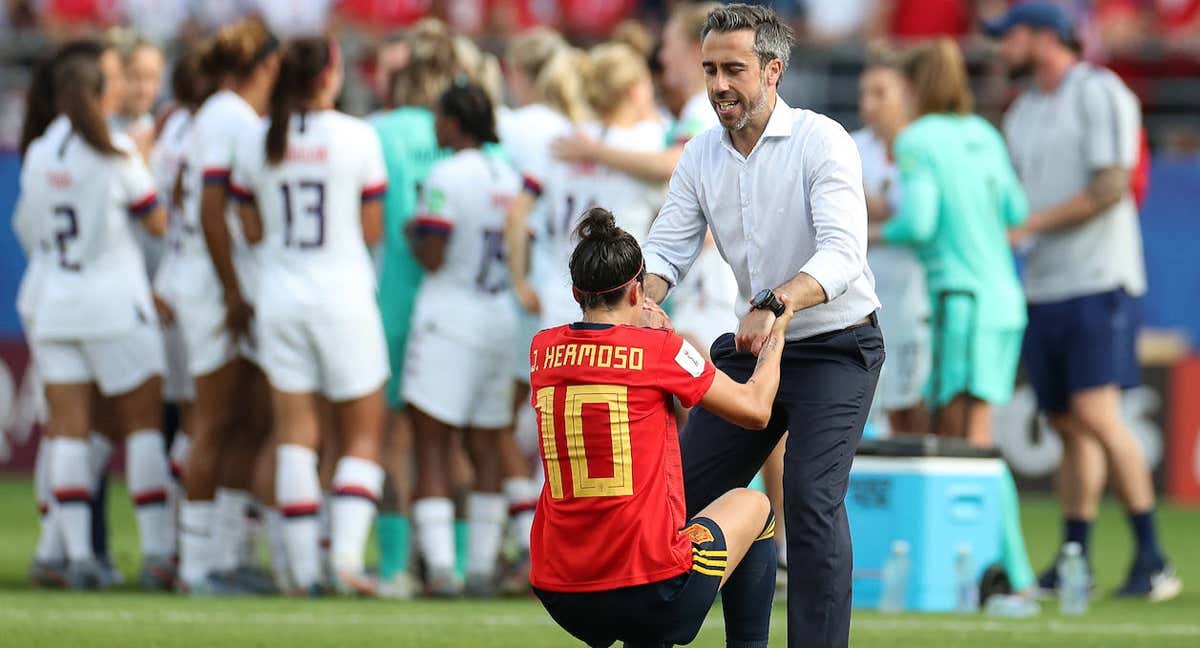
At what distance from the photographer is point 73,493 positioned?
945 centimetres

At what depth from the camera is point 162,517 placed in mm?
9781

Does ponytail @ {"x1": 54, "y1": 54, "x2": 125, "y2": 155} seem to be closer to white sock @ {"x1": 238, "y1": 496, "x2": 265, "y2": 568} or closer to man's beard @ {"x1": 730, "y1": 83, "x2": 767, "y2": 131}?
white sock @ {"x1": 238, "y1": 496, "x2": 265, "y2": 568}

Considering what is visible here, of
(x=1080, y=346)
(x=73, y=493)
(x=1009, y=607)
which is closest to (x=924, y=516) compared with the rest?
(x=1009, y=607)

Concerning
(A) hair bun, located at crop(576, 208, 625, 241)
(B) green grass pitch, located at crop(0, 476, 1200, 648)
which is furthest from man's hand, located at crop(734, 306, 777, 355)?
(B) green grass pitch, located at crop(0, 476, 1200, 648)

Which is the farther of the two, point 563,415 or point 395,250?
point 395,250

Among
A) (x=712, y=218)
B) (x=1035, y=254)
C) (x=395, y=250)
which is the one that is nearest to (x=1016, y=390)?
(x=1035, y=254)

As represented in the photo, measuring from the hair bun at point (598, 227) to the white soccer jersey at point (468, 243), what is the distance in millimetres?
3591

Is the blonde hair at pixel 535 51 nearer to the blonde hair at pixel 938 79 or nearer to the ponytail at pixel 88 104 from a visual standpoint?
the blonde hair at pixel 938 79

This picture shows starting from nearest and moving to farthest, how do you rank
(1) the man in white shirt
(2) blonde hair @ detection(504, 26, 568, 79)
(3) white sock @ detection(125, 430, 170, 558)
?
(1) the man in white shirt, (3) white sock @ detection(125, 430, 170, 558), (2) blonde hair @ detection(504, 26, 568, 79)

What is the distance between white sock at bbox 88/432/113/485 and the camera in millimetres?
10094

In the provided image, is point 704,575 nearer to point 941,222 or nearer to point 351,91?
point 941,222

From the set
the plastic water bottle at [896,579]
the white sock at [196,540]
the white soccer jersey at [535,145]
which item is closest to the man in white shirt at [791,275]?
the plastic water bottle at [896,579]

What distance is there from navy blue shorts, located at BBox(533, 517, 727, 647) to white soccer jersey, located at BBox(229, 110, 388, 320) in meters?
3.45

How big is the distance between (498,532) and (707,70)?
3.96 metres
